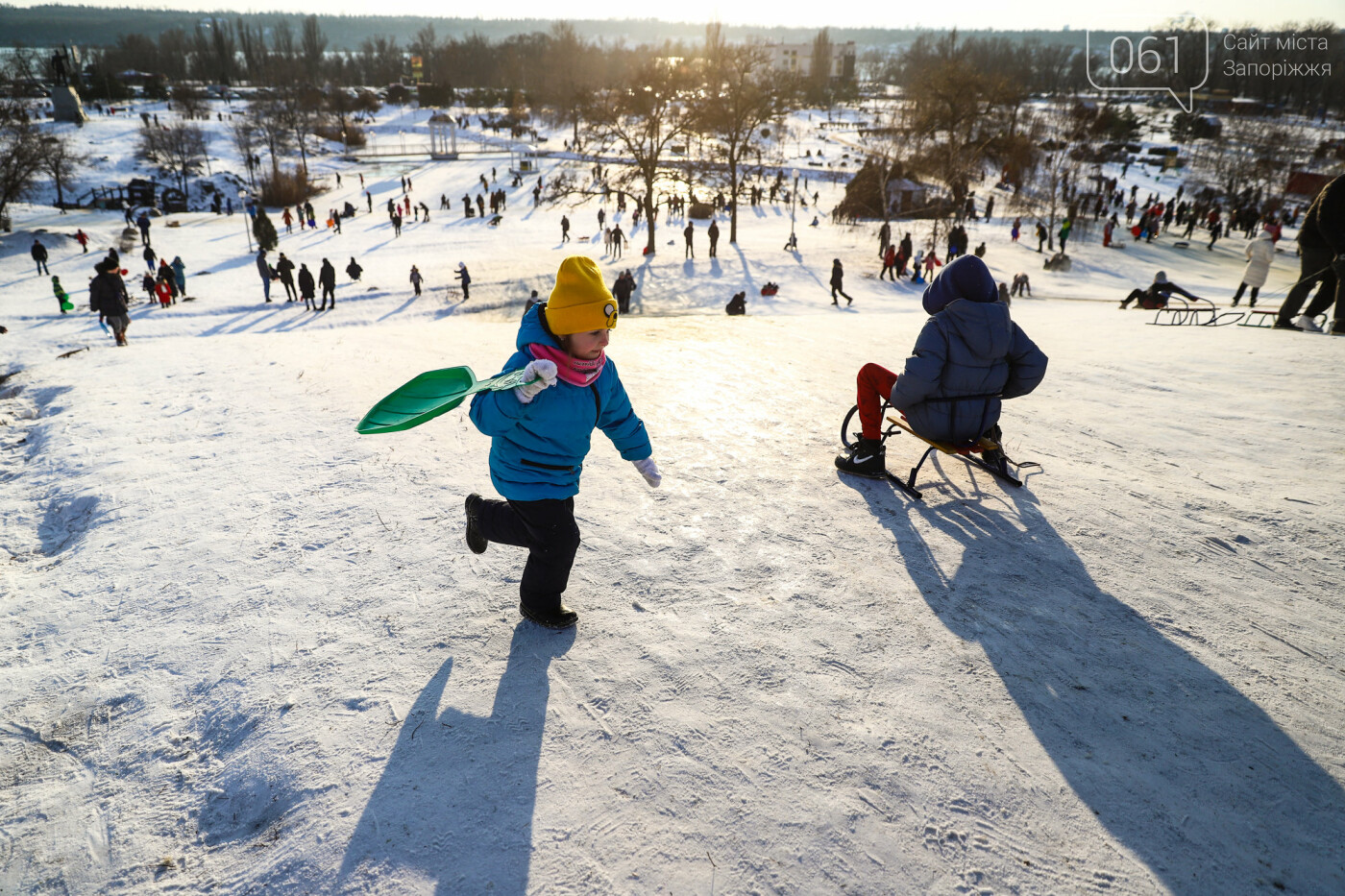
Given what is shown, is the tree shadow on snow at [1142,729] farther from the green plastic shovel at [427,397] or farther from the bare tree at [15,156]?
the bare tree at [15,156]

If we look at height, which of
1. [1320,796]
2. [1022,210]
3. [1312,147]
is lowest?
[1320,796]

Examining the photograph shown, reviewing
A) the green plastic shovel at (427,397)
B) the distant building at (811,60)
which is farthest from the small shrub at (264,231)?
the distant building at (811,60)

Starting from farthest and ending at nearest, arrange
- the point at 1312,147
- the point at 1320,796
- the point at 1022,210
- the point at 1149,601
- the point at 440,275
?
the point at 1312,147, the point at 1022,210, the point at 440,275, the point at 1149,601, the point at 1320,796

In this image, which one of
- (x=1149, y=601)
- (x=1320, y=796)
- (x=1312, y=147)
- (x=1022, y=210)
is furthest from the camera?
(x=1312, y=147)

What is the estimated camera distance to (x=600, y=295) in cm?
271

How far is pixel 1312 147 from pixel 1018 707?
79.6 meters

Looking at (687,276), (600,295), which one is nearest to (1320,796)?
(600,295)

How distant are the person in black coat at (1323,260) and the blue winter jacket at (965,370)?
8.67 meters

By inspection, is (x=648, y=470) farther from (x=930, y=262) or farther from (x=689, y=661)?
(x=930, y=262)

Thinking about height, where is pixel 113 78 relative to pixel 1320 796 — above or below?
above

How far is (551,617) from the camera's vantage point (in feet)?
9.93

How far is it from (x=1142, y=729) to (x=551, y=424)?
2.71 m

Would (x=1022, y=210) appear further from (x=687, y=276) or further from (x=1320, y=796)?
(x=1320, y=796)

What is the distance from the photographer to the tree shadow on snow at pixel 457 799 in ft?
6.56
